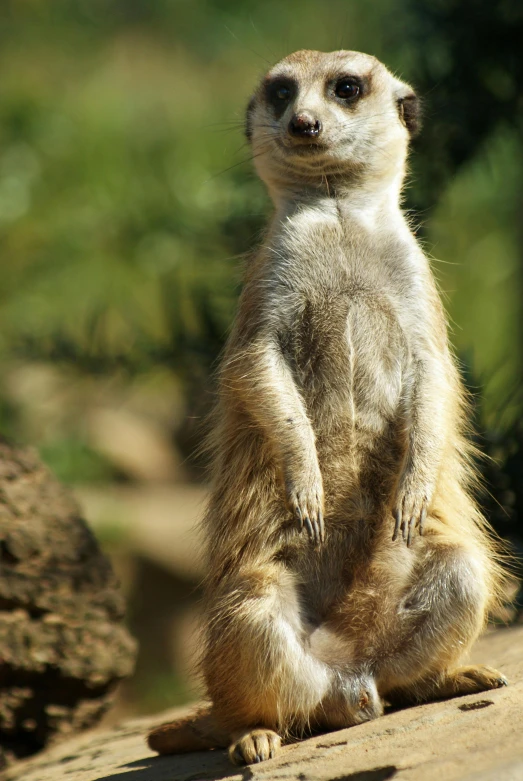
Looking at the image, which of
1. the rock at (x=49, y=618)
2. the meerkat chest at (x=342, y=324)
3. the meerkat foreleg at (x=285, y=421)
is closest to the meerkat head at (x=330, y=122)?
the meerkat chest at (x=342, y=324)

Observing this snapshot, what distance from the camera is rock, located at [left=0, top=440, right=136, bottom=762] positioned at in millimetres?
3496

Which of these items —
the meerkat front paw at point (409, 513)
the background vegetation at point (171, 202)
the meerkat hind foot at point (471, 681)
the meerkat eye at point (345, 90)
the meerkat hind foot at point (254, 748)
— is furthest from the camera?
the background vegetation at point (171, 202)

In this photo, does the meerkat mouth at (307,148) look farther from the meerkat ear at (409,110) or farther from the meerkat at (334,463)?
the meerkat ear at (409,110)

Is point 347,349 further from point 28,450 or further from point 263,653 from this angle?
point 28,450

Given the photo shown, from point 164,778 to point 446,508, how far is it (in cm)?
113

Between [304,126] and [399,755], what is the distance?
5.87ft

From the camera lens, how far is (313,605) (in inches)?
115

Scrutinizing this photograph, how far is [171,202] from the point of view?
757 centimetres

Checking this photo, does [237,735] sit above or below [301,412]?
below

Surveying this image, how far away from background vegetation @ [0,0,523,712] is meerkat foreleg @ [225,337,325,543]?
0.62 m

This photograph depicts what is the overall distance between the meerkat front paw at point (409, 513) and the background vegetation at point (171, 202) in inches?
39.5

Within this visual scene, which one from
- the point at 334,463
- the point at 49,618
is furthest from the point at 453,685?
the point at 49,618

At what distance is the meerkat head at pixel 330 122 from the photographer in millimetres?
3146

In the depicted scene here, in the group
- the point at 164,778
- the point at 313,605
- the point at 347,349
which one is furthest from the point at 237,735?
the point at 347,349
